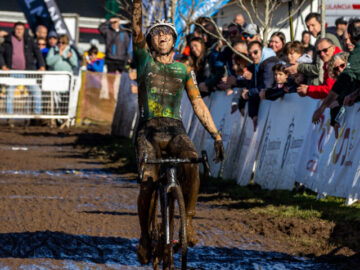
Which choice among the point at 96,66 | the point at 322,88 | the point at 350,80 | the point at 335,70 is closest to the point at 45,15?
the point at 96,66

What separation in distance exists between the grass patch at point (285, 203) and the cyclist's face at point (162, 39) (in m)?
3.22

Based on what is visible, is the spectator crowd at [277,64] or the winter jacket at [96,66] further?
the winter jacket at [96,66]

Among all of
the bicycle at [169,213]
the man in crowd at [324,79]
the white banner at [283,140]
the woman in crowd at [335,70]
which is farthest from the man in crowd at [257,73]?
the bicycle at [169,213]

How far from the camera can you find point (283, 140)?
11922 millimetres

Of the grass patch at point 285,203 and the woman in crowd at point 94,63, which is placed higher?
the woman in crowd at point 94,63

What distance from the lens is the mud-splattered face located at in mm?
6926

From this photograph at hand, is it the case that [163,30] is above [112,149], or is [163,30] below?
above

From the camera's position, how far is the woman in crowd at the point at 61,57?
23.9 m

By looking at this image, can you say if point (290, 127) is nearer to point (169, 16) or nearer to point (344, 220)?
point (344, 220)

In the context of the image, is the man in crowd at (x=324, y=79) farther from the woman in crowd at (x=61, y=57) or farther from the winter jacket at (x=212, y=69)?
the woman in crowd at (x=61, y=57)

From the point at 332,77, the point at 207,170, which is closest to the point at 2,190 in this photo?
the point at 332,77

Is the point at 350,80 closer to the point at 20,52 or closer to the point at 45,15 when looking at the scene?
the point at 20,52

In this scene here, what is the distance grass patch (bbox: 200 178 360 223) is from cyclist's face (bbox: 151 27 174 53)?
10.6 ft

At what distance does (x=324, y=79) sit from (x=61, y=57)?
46.6 feet
